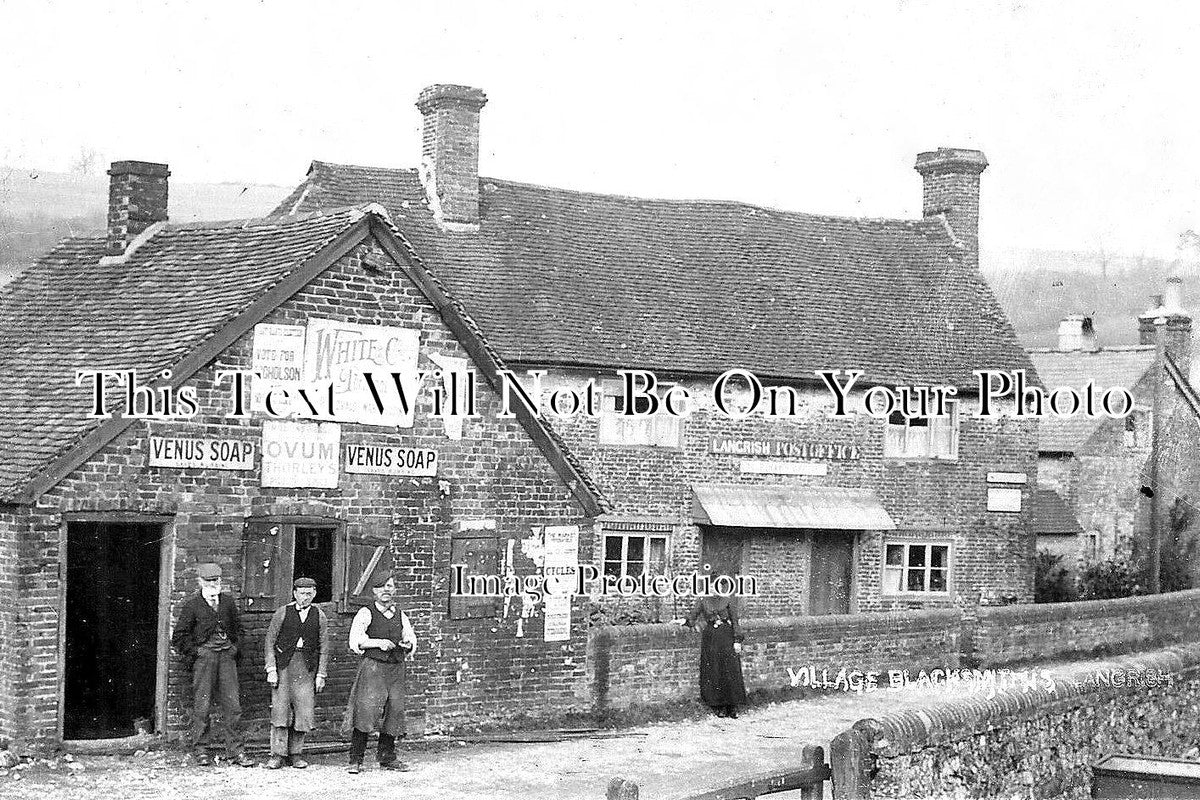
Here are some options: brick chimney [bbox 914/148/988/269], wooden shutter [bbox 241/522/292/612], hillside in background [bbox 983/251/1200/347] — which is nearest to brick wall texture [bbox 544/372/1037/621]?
brick chimney [bbox 914/148/988/269]

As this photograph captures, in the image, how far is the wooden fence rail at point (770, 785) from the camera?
38.2 feet

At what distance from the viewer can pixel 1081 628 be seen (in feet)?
90.9

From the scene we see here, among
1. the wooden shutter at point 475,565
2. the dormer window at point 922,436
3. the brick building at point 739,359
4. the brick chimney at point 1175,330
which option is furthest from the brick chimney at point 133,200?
the brick chimney at point 1175,330

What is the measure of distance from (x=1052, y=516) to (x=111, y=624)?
2564 centimetres

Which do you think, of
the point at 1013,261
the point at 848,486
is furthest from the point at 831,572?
the point at 1013,261

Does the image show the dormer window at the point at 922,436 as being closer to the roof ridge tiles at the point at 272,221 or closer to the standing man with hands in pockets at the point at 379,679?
the roof ridge tiles at the point at 272,221

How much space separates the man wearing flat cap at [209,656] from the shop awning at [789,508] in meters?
13.6

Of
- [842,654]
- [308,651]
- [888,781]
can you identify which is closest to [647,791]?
[888,781]

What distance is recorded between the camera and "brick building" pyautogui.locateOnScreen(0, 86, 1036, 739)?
663 inches

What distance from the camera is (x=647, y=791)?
623 inches

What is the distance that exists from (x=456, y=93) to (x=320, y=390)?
44.5ft

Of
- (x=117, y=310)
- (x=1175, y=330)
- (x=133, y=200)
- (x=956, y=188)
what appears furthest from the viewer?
(x=1175, y=330)

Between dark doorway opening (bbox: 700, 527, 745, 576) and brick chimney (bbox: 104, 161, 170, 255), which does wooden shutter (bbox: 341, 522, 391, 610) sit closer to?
brick chimney (bbox: 104, 161, 170, 255)

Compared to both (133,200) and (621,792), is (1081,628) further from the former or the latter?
(621,792)
